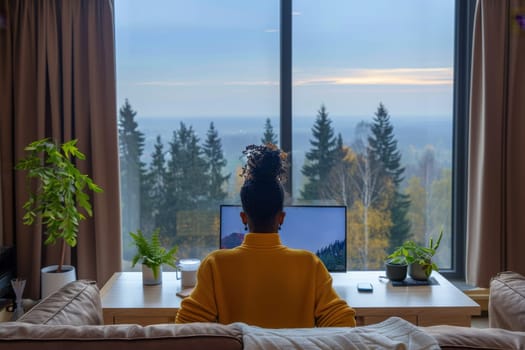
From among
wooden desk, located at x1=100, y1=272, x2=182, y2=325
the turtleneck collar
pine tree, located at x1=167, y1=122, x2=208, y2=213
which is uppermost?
pine tree, located at x1=167, y1=122, x2=208, y2=213

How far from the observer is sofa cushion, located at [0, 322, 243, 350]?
1223mm

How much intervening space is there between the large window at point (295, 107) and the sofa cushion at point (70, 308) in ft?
6.79

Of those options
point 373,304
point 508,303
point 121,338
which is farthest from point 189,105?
point 121,338

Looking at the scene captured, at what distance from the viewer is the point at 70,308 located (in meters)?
1.58

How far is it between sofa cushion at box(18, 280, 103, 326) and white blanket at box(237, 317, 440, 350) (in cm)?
53

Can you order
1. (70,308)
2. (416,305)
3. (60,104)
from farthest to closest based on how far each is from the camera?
(60,104), (416,305), (70,308)

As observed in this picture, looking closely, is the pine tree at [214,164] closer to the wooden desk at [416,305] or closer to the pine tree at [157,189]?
the pine tree at [157,189]

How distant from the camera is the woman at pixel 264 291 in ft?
5.64

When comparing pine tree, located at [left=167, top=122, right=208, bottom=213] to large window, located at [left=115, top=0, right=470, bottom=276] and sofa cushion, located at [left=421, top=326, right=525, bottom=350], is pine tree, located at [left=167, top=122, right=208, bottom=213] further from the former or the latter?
sofa cushion, located at [left=421, top=326, right=525, bottom=350]

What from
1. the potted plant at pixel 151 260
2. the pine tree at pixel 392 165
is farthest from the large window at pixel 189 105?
the potted plant at pixel 151 260

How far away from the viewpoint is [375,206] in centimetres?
386

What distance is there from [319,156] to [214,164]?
0.69 metres

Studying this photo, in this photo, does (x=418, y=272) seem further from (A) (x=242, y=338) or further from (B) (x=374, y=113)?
(A) (x=242, y=338)

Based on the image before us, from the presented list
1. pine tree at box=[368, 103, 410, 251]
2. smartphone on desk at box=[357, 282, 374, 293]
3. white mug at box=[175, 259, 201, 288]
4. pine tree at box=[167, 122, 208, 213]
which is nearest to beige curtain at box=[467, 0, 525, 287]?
pine tree at box=[368, 103, 410, 251]
